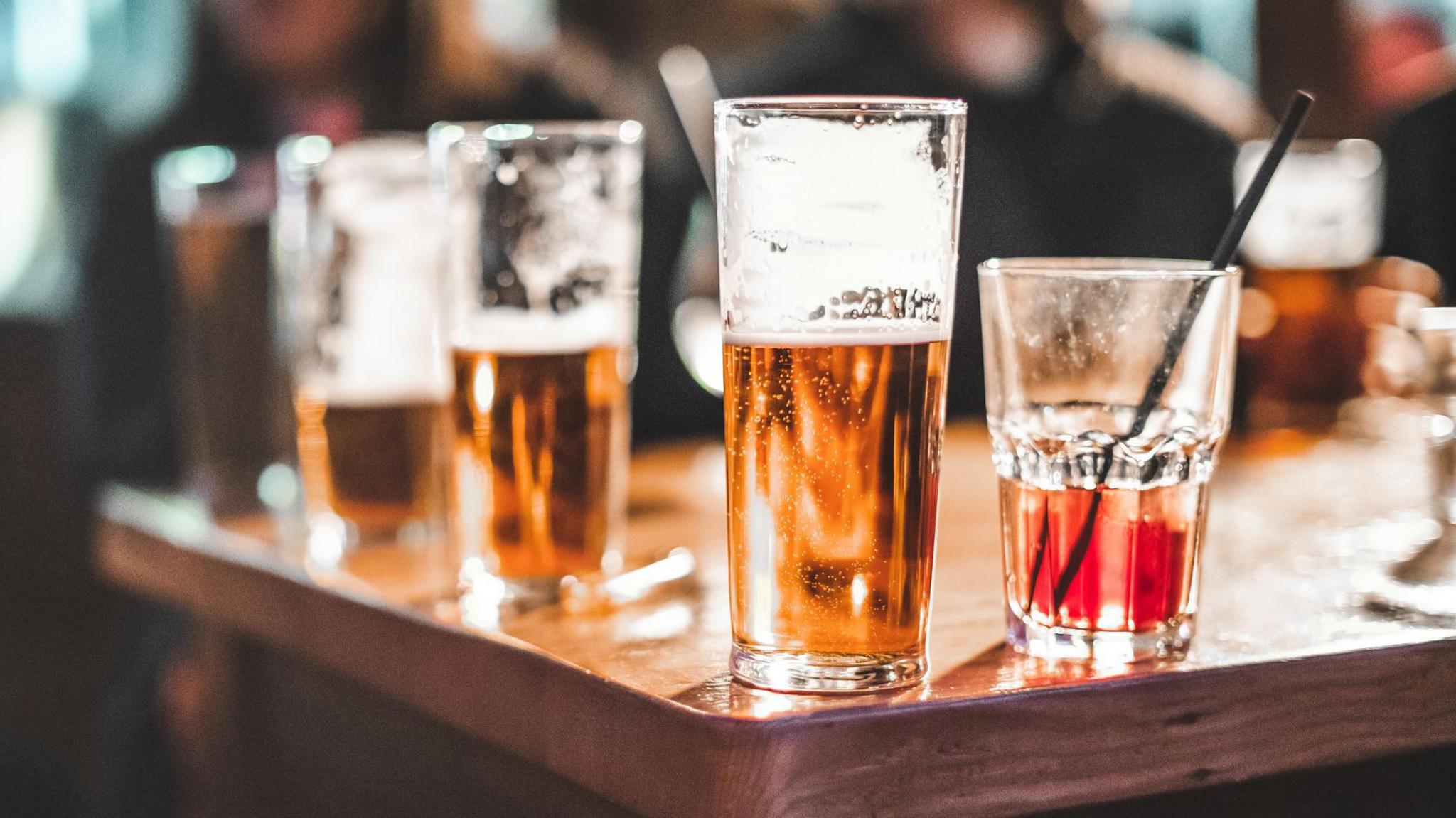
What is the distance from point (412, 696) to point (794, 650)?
316 mm

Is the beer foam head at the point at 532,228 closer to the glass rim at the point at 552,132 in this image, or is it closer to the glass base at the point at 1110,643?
the glass rim at the point at 552,132

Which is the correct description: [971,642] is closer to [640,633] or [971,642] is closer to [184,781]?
[640,633]

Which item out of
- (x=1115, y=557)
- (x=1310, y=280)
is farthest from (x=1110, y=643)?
(x=1310, y=280)

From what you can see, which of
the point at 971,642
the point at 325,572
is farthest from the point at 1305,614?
the point at 325,572

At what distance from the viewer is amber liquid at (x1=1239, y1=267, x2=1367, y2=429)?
1.68m

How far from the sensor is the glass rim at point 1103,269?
2.45 feet

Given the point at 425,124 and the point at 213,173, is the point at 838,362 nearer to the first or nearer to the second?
A: the point at 213,173

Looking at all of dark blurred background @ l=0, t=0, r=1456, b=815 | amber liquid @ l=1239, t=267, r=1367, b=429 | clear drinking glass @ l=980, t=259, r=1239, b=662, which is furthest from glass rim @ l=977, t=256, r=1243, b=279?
dark blurred background @ l=0, t=0, r=1456, b=815

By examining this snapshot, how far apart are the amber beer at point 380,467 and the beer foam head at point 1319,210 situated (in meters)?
0.99

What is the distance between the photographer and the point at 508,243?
94 centimetres

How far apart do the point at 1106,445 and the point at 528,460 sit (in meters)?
0.37

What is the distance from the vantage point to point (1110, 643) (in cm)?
74

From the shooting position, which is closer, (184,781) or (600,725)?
(600,725)

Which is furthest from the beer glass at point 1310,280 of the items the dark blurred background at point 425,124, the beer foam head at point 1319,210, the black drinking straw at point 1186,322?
the black drinking straw at point 1186,322
